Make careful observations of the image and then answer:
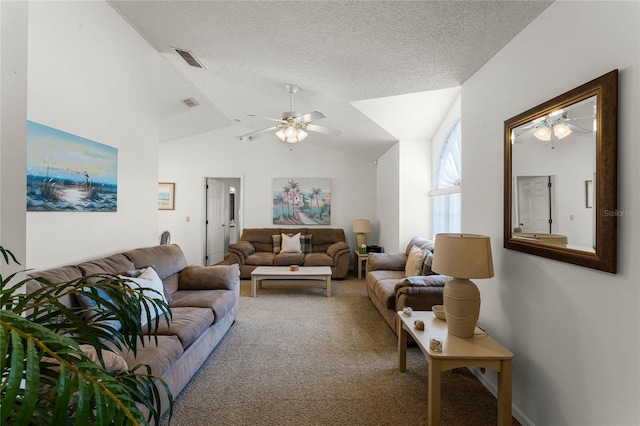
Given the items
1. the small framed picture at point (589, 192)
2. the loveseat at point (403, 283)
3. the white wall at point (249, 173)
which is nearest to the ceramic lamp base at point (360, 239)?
the white wall at point (249, 173)

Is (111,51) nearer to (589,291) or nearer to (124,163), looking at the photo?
(124,163)

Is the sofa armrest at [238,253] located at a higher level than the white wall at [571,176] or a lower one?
lower

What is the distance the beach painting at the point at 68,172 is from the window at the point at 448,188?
3.65 metres

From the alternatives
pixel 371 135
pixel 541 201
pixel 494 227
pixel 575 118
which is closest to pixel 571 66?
pixel 575 118

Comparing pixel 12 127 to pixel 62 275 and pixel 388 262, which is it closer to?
pixel 62 275

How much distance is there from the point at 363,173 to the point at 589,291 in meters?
5.12

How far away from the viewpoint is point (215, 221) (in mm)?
6801

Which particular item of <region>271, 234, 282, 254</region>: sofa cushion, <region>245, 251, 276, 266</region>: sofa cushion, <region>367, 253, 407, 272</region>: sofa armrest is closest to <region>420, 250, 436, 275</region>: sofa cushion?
<region>367, 253, 407, 272</region>: sofa armrest

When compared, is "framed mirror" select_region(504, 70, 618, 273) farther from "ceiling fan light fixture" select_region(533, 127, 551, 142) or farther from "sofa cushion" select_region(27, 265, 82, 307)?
"sofa cushion" select_region(27, 265, 82, 307)

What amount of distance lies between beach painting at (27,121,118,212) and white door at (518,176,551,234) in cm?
305

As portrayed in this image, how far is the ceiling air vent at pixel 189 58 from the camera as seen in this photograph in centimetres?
297

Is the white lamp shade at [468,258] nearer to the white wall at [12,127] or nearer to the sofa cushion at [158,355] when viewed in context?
the sofa cushion at [158,355]

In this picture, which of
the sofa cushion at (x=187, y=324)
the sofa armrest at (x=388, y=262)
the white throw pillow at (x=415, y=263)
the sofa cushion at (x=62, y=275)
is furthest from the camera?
the sofa armrest at (x=388, y=262)

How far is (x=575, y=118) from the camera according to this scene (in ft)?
4.77
